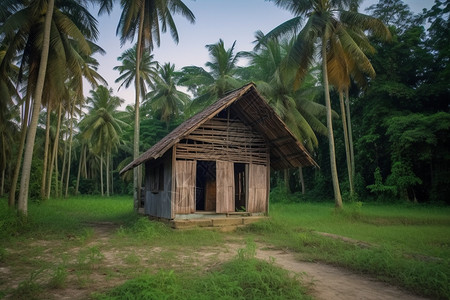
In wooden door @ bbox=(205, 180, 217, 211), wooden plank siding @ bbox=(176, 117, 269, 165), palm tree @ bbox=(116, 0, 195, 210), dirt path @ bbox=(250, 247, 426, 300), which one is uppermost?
palm tree @ bbox=(116, 0, 195, 210)

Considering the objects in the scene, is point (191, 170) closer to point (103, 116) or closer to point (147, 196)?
point (147, 196)

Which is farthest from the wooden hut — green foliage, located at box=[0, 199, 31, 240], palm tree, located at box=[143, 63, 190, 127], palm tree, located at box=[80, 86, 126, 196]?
palm tree, located at box=[143, 63, 190, 127]

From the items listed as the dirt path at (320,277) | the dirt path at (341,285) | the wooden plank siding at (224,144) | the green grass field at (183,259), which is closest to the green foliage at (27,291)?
the green grass field at (183,259)

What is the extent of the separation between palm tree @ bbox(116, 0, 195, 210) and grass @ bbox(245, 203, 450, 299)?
7.97 meters

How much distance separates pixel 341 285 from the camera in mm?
4656

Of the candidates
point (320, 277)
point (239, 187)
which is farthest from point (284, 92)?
point (320, 277)

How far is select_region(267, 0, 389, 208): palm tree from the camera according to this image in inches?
526

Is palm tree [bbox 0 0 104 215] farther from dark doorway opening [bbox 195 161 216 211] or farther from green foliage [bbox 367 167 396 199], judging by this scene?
green foliage [bbox 367 167 396 199]

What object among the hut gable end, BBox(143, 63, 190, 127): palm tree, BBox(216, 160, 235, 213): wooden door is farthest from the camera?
BBox(143, 63, 190, 127): palm tree

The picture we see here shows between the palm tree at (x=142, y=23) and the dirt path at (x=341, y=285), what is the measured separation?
10.6m

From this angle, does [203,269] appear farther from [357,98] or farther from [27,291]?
[357,98]

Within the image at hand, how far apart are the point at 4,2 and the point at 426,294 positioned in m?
14.5

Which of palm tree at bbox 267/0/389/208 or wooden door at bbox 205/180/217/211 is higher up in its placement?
palm tree at bbox 267/0/389/208

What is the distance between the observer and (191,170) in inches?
402
